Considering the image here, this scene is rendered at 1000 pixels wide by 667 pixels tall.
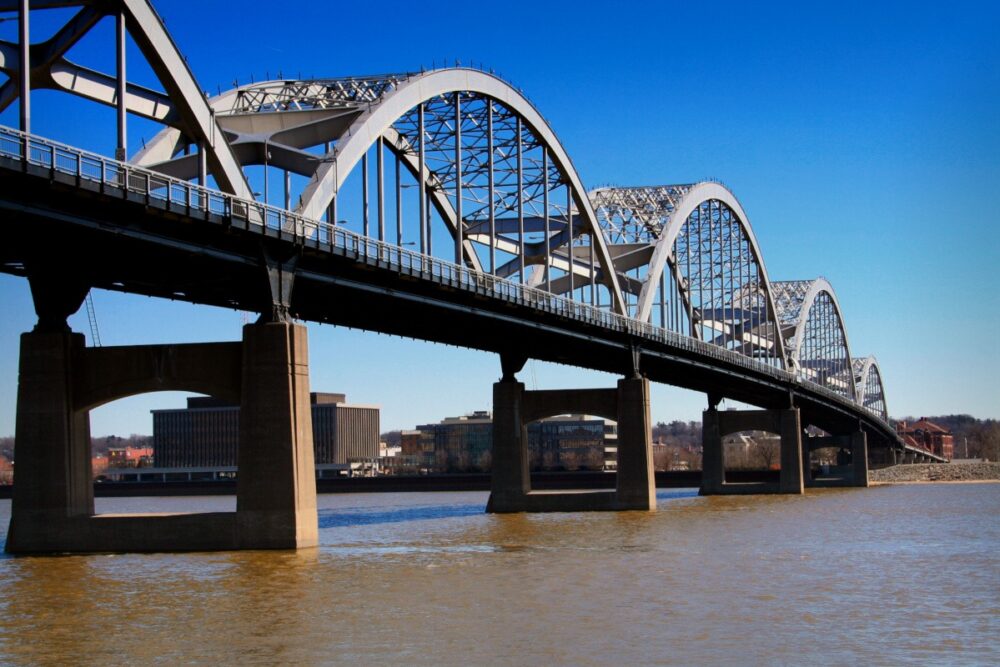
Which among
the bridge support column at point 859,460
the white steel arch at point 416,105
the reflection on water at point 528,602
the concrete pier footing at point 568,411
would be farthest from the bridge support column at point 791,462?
the reflection on water at point 528,602

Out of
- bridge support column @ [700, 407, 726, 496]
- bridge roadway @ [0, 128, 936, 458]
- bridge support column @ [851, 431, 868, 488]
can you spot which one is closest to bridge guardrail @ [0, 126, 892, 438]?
bridge roadway @ [0, 128, 936, 458]

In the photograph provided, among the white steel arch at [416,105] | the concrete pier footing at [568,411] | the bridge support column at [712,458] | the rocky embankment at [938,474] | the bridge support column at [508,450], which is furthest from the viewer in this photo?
the rocky embankment at [938,474]

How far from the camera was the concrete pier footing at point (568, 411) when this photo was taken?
74.4 meters

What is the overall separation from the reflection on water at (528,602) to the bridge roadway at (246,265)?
921 centimetres

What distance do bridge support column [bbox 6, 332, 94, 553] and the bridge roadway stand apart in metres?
3.16

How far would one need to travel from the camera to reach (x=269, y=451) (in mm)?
42688

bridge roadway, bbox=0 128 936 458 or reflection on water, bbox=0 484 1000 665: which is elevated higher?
bridge roadway, bbox=0 128 936 458

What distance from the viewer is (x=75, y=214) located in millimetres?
38250

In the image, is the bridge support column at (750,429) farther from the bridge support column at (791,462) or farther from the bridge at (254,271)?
the bridge at (254,271)

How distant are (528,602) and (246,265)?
18056 mm

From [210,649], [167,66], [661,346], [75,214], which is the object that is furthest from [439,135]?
[210,649]

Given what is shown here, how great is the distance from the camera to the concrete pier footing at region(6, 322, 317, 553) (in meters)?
42.7

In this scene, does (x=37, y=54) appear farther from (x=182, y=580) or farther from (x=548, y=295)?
(x=548, y=295)

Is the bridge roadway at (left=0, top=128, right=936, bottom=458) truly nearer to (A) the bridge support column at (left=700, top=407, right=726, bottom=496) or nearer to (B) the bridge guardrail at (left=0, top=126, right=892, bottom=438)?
(B) the bridge guardrail at (left=0, top=126, right=892, bottom=438)
